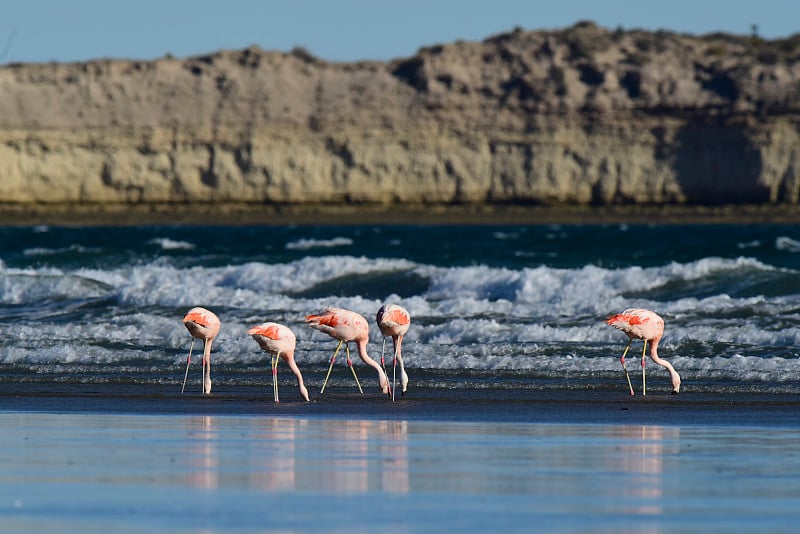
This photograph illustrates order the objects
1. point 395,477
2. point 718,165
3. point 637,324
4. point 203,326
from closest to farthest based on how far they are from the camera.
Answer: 1. point 395,477
2. point 637,324
3. point 203,326
4. point 718,165

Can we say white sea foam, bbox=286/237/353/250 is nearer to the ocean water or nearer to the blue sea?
the ocean water

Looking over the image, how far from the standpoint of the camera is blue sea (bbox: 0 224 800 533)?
7.57 metres

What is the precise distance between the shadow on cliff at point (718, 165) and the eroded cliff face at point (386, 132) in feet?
0.25

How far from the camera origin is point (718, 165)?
7275 cm

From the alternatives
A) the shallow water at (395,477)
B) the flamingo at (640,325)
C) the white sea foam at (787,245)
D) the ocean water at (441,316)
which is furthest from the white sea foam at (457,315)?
the white sea foam at (787,245)

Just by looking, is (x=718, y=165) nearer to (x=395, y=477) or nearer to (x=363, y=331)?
(x=363, y=331)

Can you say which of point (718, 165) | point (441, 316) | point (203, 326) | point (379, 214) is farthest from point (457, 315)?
point (718, 165)

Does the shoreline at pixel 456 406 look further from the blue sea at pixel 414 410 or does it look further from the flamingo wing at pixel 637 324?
the flamingo wing at pixel 637 324

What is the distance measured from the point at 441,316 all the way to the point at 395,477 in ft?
40.7

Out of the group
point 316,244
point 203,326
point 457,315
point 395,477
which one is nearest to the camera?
point 395,477

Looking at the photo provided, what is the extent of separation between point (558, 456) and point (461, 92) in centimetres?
6302

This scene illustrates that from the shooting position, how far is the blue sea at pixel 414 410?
757cm

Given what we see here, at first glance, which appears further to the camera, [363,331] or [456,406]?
[363,331]

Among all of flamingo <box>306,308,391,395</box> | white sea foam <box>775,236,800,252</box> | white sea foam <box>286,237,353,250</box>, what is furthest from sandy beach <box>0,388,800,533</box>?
white sea foam <box>286,237,353,250</box>
